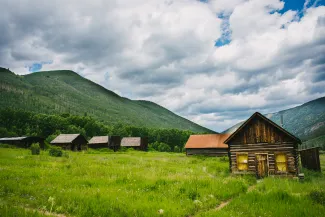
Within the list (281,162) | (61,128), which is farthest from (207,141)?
(61,128)

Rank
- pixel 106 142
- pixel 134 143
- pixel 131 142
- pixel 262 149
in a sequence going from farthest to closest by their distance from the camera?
pixel 131 142 < pixel 134 143 < pixel 106 142 < pixel 262 149

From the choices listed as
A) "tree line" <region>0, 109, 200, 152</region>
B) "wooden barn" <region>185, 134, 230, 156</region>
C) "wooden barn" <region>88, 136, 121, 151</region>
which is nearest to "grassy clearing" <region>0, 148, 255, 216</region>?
"wooden barn" <region>185, 134, 230, 156</region>

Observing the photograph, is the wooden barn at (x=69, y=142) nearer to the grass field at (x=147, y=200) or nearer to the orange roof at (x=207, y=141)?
the orange roof at (x=207, y=141)

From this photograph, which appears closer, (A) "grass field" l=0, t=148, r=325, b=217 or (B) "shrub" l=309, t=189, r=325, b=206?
(A) "grass field" l=0, t=148, r=325, b=217

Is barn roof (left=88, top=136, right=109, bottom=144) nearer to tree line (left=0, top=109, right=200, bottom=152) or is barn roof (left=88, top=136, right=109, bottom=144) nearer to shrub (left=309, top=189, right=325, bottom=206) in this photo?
tree line (left=0, top=109, right=200, bottom=152)

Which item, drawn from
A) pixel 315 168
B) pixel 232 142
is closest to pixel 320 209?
pixel 232 142

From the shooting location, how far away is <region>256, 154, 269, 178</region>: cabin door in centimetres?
2419

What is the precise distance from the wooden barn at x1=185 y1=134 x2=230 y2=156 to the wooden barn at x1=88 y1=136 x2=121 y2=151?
40308mm

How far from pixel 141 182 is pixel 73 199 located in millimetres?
5225

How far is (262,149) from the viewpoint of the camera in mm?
24656

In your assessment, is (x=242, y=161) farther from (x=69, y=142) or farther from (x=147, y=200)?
(x=69, y=142)

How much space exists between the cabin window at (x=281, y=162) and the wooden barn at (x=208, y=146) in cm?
2899

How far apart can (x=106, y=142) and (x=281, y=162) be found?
246 feet

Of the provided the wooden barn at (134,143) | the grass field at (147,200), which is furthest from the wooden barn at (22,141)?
the grass field at (147,200)
